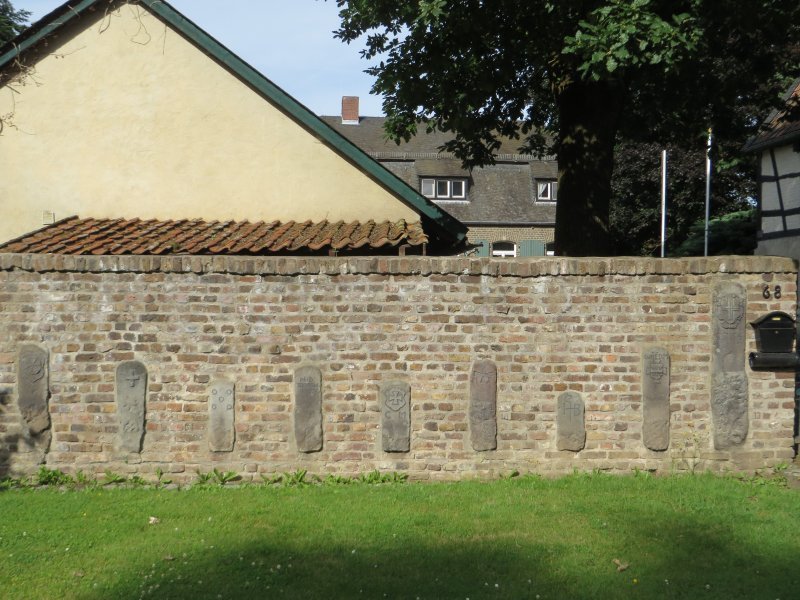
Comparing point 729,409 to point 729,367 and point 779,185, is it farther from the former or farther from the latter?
point 779,185

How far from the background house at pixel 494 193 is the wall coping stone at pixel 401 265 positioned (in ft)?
83.8

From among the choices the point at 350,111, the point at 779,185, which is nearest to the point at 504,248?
the point at 350,111

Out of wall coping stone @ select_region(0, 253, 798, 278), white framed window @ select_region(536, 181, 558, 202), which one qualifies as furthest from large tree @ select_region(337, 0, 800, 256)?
white framed window @ select_region(536, 181, 558, 202)

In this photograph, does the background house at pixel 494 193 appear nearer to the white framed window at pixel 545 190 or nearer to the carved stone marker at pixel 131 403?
the white framed window at pixel 545 190

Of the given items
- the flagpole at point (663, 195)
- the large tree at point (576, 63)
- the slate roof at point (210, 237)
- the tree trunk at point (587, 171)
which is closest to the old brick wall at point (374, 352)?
the slate roof at point (210, 237)

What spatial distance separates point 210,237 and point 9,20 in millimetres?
15331

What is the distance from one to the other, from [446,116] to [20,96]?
20.2ft

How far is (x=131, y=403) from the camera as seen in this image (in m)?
7.28

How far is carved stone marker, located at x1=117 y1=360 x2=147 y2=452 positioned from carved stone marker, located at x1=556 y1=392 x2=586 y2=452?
3839 mm

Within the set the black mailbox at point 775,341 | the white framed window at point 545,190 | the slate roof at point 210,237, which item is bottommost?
the black mailbox at point 775,341

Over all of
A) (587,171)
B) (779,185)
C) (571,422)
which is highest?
(779,185)

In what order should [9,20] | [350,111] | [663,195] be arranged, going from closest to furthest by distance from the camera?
1. [9,20]
2. [663,195]
3. [350,111]

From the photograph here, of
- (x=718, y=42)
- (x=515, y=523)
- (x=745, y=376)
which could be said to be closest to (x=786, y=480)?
(x=745, y=376)

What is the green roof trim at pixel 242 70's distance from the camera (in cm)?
1108
